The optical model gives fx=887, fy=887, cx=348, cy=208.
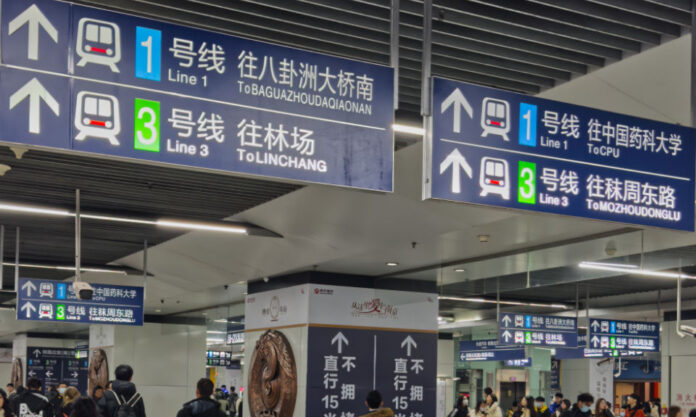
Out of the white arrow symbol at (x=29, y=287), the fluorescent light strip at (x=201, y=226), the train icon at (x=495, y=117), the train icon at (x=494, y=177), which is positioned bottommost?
the white arrow symbol at (x=29, y=287)

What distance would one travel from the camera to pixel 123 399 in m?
9.72

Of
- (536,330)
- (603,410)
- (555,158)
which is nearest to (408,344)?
(603,410)

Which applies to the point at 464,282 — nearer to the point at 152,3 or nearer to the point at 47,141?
the point at 152,3

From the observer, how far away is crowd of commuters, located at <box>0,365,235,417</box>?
7.07m

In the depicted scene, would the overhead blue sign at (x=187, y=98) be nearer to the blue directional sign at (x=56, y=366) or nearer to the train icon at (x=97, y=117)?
the train icon at (x=97, y=117)

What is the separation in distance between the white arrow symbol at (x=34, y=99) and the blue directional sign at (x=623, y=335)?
1476 cm

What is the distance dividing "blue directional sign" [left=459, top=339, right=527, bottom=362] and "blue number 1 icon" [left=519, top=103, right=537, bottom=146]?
19500 mm

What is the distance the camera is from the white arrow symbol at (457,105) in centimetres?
489

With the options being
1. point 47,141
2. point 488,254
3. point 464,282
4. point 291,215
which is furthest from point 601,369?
point 47,141

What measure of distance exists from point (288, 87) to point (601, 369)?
20335 millimetres

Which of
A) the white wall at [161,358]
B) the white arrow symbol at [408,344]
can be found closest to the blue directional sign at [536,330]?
the white arrow symbol at [408,344]

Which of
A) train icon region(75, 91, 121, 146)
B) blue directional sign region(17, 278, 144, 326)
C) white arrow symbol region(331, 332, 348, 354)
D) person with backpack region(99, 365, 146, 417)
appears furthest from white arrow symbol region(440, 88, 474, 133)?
blue directional sign region(17, 278, 144, 326)

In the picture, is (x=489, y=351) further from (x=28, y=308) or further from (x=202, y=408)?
(x=202, y=408)

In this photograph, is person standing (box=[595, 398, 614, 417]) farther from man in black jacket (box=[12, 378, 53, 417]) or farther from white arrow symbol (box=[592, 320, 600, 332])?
man in black jacket (box=[12, 378, 53, 417])
